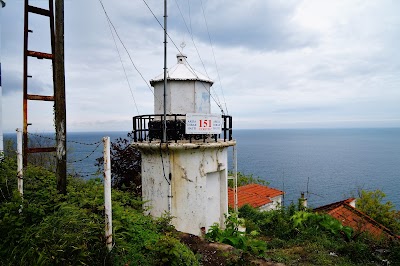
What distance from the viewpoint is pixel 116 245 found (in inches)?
214

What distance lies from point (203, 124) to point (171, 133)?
4.11ft

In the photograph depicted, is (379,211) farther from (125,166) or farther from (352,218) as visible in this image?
Answer: (125,166)

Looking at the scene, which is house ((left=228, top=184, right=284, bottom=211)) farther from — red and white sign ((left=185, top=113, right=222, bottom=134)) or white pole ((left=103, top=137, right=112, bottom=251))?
white pole ((left=103, top=137, right=112, bottom=251))

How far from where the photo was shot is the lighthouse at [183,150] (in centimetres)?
979

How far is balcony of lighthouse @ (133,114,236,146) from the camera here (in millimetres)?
9961

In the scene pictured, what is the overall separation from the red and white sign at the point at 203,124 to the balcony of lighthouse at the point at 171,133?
0.31 meters

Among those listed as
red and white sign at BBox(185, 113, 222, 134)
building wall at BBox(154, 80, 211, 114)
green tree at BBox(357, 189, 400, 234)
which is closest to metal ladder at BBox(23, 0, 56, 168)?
building wall at BBox(154, 80, 211, 114)

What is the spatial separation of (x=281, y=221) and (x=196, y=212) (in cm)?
392

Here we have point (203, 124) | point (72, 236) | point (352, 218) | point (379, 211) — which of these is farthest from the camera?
→ point (379, 211)

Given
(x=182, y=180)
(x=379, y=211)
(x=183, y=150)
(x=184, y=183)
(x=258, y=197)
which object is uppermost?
(x=183, y=150)

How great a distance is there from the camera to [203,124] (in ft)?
31.8

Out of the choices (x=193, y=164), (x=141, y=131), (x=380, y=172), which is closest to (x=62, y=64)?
(x=141, y=131)

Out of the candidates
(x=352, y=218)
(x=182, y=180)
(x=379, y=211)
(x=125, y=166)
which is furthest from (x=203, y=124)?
(x=379, y=211)

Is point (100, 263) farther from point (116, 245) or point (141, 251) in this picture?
point (141, 251)
